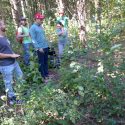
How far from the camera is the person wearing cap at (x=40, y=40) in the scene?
8.80m

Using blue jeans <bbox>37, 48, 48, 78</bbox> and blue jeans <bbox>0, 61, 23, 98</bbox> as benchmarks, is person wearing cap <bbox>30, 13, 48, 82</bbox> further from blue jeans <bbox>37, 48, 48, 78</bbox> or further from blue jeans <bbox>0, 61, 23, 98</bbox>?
blue jeans <bbox>0, 61, 23, 98</bbox>

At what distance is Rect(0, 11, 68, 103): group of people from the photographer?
6812 millimetres

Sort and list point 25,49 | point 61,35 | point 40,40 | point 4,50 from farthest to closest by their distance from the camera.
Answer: point 61,35, point 25,49, point 40,40, point 4,50

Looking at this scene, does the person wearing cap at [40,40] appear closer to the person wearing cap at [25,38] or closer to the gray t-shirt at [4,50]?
the person wearing cap at [25,38]

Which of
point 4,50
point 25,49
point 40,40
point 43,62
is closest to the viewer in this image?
point 4,50

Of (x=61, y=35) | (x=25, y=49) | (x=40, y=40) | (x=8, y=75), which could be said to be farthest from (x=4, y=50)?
(x=61, y=35)

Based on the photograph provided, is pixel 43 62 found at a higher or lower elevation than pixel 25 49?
lower

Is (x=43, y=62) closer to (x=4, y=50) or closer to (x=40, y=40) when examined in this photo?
(x=40, y=40)

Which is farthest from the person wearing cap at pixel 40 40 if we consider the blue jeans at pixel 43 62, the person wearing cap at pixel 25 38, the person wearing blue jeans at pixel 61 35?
the person wearing blue jeans at pixel 61 35

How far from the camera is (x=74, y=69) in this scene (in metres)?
6.49

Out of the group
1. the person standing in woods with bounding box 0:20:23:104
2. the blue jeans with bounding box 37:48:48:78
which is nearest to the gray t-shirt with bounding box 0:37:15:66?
the person standing in woods with bounding box 0:20:23:104

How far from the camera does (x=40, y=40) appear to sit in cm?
894

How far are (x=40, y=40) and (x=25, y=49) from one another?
1.28 m

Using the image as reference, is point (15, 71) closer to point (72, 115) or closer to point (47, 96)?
point (47, 96)
